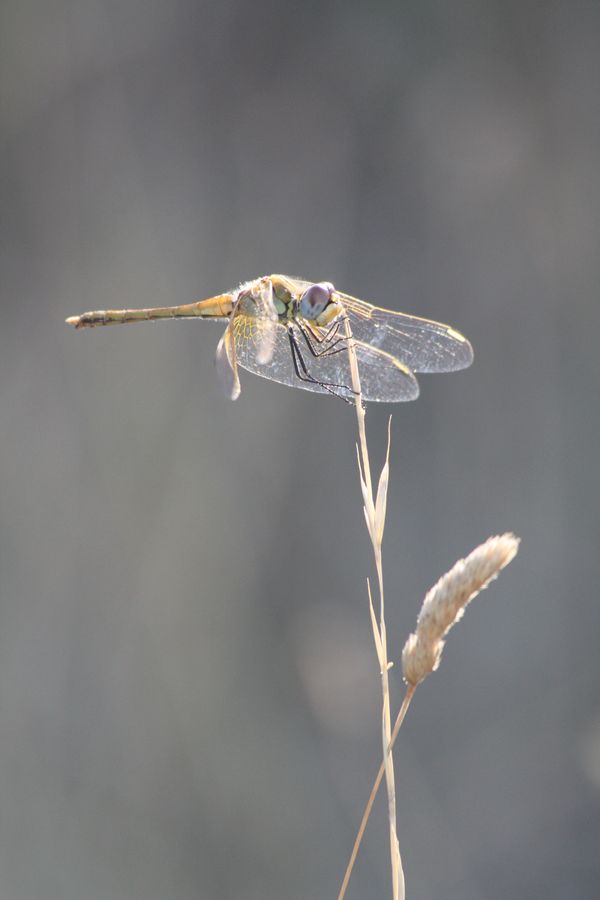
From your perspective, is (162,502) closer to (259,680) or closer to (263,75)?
(259,680)

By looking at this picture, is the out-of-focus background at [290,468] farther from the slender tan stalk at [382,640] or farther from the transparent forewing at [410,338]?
the slender tan stalk at [382,640]

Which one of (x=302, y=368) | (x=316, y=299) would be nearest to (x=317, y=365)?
(x=302, y=368)

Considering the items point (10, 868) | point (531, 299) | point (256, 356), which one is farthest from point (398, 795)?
point (256, 356)

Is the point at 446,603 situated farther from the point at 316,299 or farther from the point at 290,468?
the point at 290,468

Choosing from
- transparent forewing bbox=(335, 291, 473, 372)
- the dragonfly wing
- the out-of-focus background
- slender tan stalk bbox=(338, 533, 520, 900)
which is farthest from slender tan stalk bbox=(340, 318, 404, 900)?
the out-of-focus background

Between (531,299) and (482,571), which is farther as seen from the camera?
(531,299)

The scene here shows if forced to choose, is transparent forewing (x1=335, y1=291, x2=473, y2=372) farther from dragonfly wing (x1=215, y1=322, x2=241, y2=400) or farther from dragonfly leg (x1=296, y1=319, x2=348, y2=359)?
dragonfly wing (x1=215, y1=322, x2=241, y2=400)

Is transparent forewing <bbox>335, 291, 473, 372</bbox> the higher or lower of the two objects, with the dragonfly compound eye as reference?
lower
